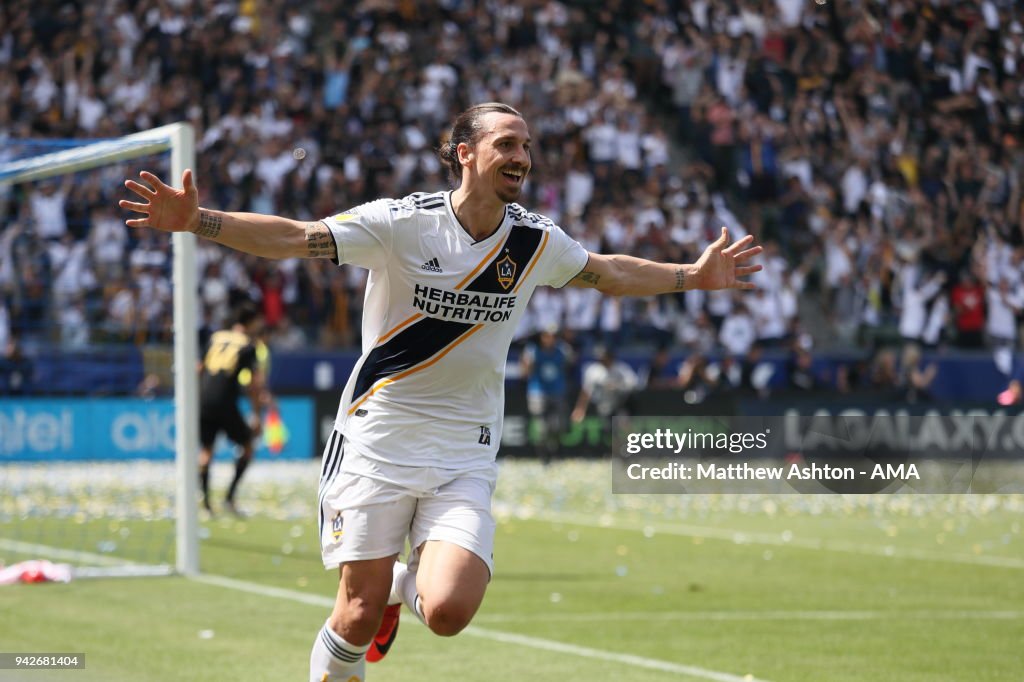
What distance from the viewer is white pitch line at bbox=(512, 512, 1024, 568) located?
14.6m

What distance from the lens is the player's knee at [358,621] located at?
6.16 metres

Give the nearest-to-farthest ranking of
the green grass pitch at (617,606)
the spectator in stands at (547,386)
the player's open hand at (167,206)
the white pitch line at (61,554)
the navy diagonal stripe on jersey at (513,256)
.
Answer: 1. the player's open hand at (167,206)
2. the navy diagonal stripe on jersey at (513,256)
3. the green grass pitch at (617,606)
4. the white pitch line at (61,554)
5. the spectator in stands at (547,386)

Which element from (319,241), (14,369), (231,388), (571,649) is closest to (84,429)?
(14,369)

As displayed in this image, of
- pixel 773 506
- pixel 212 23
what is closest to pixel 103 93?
pixel 212 23

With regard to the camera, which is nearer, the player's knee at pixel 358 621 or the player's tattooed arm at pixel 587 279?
the player's knee at pixel 358 621

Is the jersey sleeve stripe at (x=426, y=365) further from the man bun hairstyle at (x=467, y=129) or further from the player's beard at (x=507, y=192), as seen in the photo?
the man bun hairstyle at (x=467, y=129)

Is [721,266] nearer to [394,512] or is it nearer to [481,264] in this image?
[481,264]

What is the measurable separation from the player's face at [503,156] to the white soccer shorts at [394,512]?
1171 mm

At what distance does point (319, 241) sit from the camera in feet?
20.1

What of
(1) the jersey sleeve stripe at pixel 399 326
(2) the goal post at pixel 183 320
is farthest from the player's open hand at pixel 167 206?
(2) the goal post at pixel 183 320

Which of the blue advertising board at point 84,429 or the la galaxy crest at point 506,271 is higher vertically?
the la galaxy crest at point 506,271

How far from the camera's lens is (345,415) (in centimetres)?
650

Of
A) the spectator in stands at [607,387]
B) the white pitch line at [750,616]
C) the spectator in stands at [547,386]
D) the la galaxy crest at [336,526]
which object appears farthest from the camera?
the spectator in stands at [547,386]

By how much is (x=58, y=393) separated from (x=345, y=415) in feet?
46.0
